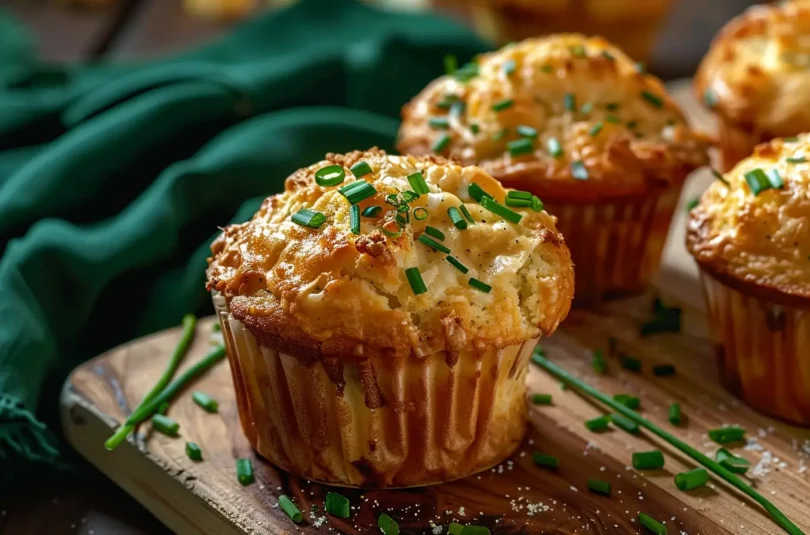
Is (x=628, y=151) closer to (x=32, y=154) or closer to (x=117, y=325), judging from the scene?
(x=117, y=325)

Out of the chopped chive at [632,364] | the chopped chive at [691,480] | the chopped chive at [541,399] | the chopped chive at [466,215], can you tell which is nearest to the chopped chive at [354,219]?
the chopped chive at [466,215]

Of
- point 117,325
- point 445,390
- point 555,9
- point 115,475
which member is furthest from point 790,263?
point 555,9

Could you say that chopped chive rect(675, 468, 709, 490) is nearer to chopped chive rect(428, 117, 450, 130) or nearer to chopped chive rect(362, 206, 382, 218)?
chopped chive rect(362, 206, 382, 218)

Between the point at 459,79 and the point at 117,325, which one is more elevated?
the point at 459,79

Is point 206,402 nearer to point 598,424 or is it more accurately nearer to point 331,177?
point 331,177

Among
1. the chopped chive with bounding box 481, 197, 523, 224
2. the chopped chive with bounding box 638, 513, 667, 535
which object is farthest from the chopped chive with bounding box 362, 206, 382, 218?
the chopped chive with bounding box 638, 513, 667, 535

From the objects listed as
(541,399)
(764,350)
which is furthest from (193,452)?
(764,350)
